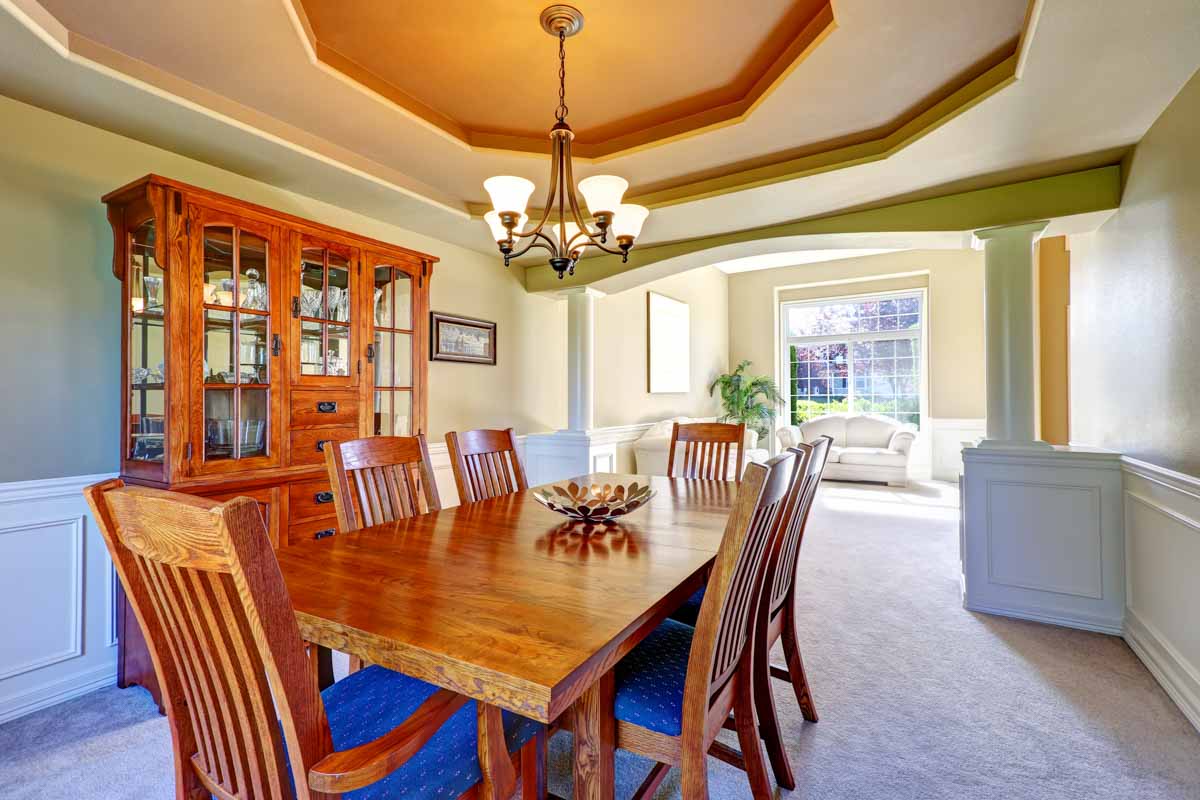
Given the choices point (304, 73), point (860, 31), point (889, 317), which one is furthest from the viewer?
point (889, 317)

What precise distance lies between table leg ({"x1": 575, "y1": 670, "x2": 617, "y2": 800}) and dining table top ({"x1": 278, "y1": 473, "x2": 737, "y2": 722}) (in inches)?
9.3

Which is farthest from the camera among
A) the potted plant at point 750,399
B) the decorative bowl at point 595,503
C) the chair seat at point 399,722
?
the potted plant at point 750,399

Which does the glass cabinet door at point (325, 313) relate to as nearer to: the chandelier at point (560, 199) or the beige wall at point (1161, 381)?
the chandelier at point (560, 199)

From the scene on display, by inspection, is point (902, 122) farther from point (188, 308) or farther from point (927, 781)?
point (188, 308)

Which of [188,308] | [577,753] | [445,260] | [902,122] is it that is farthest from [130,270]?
[902,122]

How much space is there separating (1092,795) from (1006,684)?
0.65 meters

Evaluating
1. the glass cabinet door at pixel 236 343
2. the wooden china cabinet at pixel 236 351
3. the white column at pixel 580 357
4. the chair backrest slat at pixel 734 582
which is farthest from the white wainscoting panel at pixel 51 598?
the white column at pixel 580 357

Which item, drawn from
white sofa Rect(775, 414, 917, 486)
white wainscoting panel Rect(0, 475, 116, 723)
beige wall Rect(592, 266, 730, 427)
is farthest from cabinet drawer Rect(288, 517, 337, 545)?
white sofa Rect(775, 414, 917, 486)

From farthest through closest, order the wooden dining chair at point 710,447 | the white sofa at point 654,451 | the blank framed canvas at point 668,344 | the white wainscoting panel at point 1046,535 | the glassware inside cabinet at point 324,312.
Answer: the blank framed canvas at point 668,344 → the white sofa at point 654,451 → the wooden dining chair at point 710,447 → the white wainscoting panel at point 1046,535 → the glassware inside cabinet at point 324,312

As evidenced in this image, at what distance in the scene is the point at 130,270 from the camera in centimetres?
223

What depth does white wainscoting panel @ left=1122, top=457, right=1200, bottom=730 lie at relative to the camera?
6.35 feet

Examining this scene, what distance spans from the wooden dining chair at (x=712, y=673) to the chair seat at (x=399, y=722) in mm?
249

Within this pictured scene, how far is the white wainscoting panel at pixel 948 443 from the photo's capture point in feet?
22.7

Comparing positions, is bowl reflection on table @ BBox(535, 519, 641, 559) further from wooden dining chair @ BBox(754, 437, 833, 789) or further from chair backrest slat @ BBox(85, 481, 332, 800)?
chair backrest slat @ BBox(85, 481, 332, 800)
